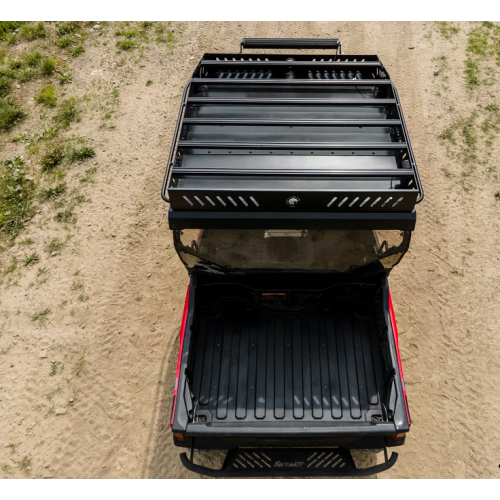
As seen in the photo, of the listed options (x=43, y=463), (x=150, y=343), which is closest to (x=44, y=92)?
(x=150, y=343)

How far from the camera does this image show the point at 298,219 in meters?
3.55

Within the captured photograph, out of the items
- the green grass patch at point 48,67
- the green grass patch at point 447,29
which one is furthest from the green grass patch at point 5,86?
the green grass patch at point 447,29

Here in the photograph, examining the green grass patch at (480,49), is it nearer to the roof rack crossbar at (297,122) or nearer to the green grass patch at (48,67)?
the roof rack crossbar at (297,122)

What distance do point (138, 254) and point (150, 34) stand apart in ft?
23.0

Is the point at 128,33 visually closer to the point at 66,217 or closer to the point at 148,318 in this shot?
the point at 66,217

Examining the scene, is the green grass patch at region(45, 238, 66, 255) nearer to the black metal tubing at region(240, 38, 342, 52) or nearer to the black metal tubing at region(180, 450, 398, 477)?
the black metal tubing at region(180, 450, 398, 477)

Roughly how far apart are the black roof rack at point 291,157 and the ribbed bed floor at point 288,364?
149 centimetres

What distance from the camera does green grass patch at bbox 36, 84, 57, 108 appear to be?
28.4 ft

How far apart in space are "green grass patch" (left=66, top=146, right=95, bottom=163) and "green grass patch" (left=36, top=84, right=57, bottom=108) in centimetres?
183

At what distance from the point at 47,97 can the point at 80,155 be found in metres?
2.32

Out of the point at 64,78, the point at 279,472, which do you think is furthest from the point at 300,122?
the point at 64,78

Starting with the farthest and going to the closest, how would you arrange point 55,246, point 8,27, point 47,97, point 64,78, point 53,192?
point 8,27
point 64,78
point 47,97
point 53,192
point 55,246

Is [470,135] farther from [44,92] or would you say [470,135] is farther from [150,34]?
[44,92]

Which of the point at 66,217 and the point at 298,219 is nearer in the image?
the point at 298,219
